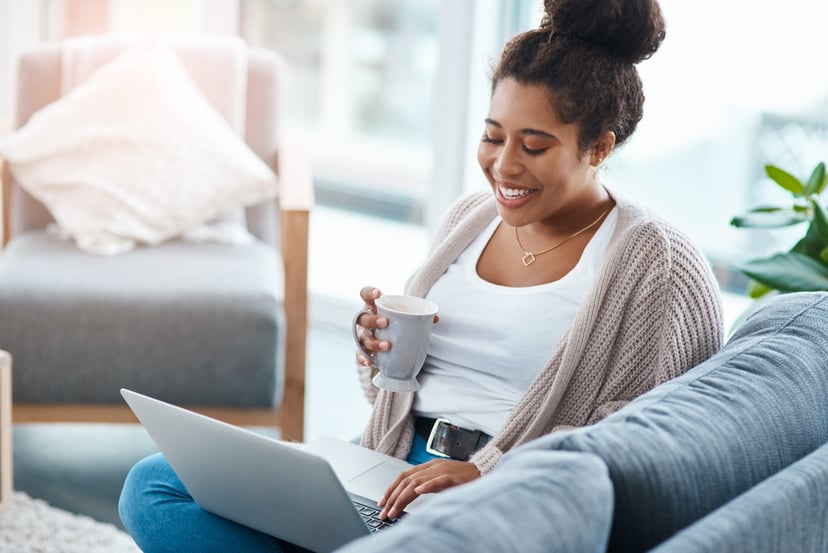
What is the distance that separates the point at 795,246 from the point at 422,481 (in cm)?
102

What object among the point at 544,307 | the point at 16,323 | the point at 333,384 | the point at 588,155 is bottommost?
the point at 333,384

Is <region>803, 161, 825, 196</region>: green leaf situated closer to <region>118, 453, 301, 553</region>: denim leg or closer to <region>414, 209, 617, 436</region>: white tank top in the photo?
<region>414, 209, 617, 436</region>: white tank top

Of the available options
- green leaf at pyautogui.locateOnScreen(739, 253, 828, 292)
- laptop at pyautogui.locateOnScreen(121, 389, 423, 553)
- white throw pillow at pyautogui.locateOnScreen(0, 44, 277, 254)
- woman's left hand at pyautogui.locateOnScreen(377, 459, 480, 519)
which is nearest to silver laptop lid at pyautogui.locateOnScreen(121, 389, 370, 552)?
laptop at pyautogui.locateOnScreen(121, 389, 423, 553)

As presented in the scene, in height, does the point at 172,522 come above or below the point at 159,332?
above

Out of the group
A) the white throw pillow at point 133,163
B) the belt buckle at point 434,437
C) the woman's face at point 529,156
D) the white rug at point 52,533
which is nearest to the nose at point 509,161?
the woman's face at point 529,156

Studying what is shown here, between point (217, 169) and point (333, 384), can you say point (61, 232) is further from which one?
point (333, 384)

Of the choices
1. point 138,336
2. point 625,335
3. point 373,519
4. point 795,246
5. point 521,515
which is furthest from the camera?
point 138,336

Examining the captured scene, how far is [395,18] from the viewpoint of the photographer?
15.2ft

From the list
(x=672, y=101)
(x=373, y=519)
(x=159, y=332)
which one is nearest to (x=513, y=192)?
(x=373, y=519)

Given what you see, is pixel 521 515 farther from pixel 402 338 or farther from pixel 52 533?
pixel 52 533

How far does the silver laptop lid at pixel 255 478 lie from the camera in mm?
1060

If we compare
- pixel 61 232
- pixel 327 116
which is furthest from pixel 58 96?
pixel 327 116

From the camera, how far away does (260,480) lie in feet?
3.67

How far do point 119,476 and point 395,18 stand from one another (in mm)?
2865
